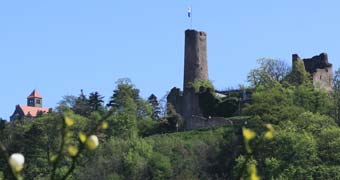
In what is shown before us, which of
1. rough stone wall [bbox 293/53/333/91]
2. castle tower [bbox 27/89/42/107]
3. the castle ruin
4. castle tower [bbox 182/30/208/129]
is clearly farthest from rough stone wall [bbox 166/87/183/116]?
castle tower [bbox 27/89/42/107]

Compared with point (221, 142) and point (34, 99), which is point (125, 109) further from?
point (34, 99)

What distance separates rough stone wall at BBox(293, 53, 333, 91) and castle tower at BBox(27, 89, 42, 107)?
259ft

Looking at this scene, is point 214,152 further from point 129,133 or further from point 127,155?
point 129,133

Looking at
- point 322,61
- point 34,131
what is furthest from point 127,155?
point 322,61

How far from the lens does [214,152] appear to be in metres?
68.9

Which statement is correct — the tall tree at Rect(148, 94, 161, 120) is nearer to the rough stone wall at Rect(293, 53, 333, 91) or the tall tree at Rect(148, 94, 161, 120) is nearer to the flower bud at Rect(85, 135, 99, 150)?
the rough stone wall at Rect(293, 53, 333, 91)

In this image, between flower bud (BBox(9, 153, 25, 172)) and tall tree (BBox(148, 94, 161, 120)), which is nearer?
flower bud (BBox(9, 153, 25, 172))

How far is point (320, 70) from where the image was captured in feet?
263

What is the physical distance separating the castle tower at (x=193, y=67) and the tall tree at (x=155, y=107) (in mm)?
2858

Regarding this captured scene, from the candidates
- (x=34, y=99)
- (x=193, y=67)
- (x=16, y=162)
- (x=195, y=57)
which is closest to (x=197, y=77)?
(x=193, y=67)

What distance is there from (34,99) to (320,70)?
82213 millimetres

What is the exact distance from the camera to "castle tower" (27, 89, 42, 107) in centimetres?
15575

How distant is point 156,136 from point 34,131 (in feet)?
29.9

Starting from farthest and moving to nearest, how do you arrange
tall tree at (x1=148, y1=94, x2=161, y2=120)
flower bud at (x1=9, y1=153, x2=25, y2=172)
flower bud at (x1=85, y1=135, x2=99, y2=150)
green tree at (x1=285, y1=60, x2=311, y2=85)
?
tall tree at (x1=148, y1=94, x2=161, y2=120)
green tree at (x1=285, y1=60, x2=311, y2=85)
flower bud at (x1=85, y1=135, x2=99, y2=150)
flower bud at (x1=9, y1=153, x2=25, y2=172)
